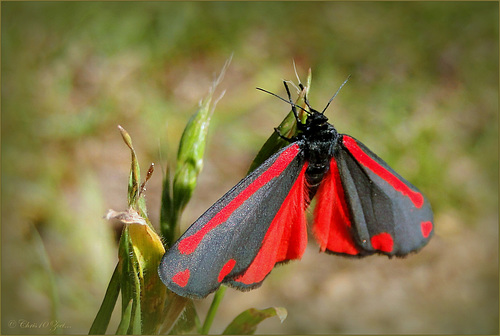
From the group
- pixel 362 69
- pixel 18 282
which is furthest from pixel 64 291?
pixel 362 69

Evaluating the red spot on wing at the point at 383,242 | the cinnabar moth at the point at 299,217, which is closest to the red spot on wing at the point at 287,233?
the cinnabar moth at the point at 299,217

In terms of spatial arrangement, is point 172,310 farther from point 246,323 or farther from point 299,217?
point 299,217

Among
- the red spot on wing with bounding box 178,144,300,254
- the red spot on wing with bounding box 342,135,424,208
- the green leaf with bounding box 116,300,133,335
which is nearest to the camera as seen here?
the green leaf with bounding box 116,300,133,335

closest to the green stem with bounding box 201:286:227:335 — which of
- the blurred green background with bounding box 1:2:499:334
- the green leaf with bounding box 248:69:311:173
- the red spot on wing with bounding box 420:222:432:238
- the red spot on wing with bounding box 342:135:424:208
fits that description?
the green leaf with bounding box 248:69:311:173

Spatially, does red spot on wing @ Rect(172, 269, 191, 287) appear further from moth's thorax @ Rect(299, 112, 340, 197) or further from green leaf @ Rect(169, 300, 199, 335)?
moth's thorax @ Rect(299, 112, 340, 197)

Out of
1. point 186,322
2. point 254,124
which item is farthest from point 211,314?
point 254,124

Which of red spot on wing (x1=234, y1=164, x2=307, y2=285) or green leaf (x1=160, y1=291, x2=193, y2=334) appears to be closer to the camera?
green leaf (x1=160, y1=291, x2=193, y2=334)
